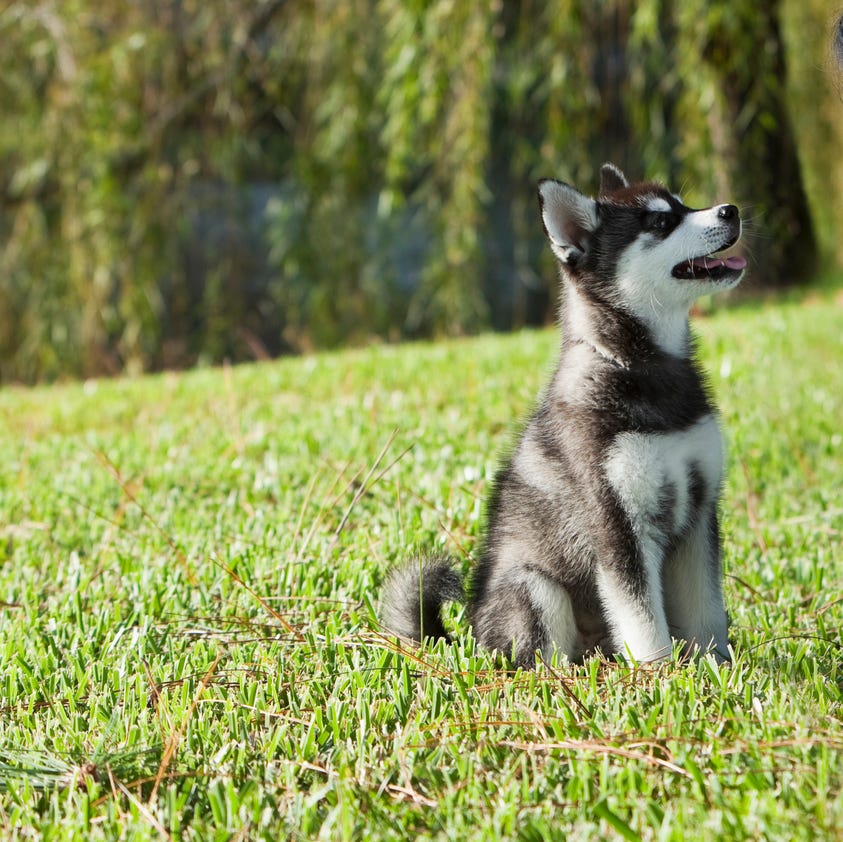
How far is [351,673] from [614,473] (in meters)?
0.79

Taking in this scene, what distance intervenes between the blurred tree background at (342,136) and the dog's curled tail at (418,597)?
5.13m

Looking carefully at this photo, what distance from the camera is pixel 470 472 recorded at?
14.2ft

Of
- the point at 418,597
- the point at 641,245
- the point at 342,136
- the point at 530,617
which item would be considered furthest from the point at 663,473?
the point at 342,136

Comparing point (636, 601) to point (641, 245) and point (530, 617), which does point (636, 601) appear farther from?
point (641, 245)

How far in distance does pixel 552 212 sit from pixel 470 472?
166 centimetres

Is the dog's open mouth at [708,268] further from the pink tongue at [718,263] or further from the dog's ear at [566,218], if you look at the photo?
the dog's ear at [566,218]

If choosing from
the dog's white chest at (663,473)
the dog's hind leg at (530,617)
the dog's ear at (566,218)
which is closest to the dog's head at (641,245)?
the dog's ear at (566,218)

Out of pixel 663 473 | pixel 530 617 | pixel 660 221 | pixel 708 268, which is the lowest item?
pixel 530 617

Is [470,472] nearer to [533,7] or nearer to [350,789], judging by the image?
[350,789]

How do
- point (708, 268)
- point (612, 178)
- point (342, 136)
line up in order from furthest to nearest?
point (342, 136) → point (612, 178) → point (708, 268)

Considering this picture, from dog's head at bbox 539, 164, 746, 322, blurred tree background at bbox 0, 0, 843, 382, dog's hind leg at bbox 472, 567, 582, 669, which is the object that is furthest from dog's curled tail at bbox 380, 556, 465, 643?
blurred tree background at bbox 0, 0, 843, 382

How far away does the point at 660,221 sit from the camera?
2.90 meters

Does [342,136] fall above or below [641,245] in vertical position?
above

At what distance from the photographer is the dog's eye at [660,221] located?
290 centimetres
